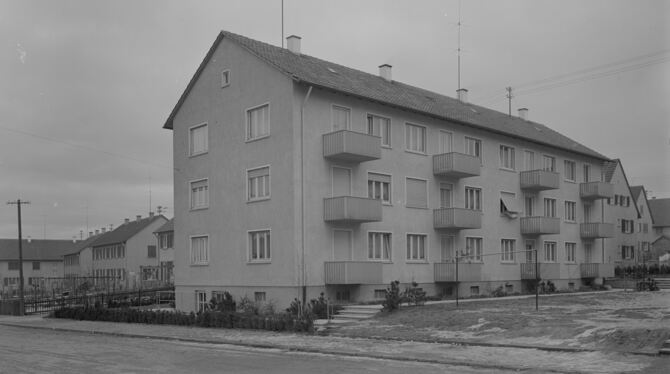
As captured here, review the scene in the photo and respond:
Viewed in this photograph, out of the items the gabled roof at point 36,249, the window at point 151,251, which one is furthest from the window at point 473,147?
the gabled roof at point 36,249

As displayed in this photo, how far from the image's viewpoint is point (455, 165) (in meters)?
36.0

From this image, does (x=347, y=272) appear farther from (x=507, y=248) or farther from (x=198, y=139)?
(x=507, y=248)

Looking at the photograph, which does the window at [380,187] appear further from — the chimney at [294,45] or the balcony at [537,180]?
the balcony at [537,180]

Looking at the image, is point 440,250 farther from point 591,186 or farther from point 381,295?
point 591,186

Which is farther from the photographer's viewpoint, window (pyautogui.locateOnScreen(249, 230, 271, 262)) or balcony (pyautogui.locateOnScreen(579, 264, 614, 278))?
balcony (pyautogui.locateOnScreen(579, 264, 614, 278))

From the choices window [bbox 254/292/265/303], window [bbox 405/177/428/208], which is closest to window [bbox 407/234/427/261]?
window [bbox 405/177/428/208]

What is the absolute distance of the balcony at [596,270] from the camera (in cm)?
4700

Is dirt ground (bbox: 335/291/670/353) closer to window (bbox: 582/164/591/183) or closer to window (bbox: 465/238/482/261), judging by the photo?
window (bbox: 465/238/482/261)

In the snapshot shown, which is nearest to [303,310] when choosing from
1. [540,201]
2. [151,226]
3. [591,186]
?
[540,201]

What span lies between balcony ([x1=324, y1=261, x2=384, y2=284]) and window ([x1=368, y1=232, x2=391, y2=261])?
1836 millimetres

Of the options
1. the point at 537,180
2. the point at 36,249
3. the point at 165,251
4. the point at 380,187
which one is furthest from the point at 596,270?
the point at 36,249

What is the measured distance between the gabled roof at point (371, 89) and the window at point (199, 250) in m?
6.93

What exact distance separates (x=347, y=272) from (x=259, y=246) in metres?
4.32

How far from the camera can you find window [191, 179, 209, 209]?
35.7 metres
